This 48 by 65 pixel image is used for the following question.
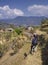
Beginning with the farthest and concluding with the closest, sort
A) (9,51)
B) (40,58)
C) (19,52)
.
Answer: (9,51) → (19,52) → (40,58)

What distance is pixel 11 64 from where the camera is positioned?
24.0 meters

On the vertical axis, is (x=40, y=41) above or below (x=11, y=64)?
above

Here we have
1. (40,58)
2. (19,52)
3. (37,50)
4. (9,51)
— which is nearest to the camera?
(40,58)

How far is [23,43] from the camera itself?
102 ft

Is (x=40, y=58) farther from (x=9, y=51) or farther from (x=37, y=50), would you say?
(x=9, y=51)

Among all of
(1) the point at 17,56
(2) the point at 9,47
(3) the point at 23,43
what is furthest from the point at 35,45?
(2) the point at 9,47

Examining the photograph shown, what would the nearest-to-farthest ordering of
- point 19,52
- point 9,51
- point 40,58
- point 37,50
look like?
point 40,58 → point 37,50 → point 19,52 → point 9,51

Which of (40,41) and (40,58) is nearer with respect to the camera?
(40,58)

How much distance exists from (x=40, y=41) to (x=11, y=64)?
6.33 meters

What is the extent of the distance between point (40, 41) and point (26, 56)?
16.1 feet

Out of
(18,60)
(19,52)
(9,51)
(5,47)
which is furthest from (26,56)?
(5,47)

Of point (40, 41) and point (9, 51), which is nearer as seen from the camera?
point (40, 41)

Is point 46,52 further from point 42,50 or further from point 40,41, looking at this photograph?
point 40,41

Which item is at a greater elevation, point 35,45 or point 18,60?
point 35,45
